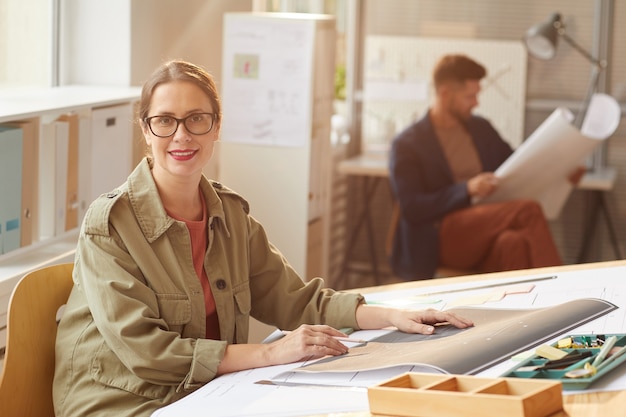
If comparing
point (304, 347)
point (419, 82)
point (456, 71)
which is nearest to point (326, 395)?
point (304, 347)

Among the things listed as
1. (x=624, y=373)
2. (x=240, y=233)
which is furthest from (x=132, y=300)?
(x=624, y=373)

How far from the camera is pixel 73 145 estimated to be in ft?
9.59

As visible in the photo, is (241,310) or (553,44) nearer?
(241,310)

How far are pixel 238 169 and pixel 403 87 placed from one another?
57.9 inches

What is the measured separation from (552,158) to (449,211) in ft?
1.59

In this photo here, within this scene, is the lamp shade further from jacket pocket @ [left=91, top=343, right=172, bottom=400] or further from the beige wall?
jacket pocket @ [left=91, top=343, right=172, bottom=400]

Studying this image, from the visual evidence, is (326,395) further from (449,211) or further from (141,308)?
(449,211)

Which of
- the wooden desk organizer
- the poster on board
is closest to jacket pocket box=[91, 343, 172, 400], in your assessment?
the wooden desk organizer

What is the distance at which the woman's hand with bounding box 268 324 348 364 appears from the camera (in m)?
1.71

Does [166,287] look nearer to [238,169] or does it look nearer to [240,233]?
[240,233]

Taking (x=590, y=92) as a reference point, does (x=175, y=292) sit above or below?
below

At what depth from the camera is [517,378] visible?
1425 millimetres

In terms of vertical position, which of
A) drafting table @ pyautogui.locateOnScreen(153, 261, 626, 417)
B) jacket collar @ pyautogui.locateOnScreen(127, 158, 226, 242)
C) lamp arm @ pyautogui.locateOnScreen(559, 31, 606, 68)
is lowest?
drafting table @ pyautogui.locateOnScreen(153, 261, 626, 417)

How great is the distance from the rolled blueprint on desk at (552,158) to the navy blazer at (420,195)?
7.1 inches
